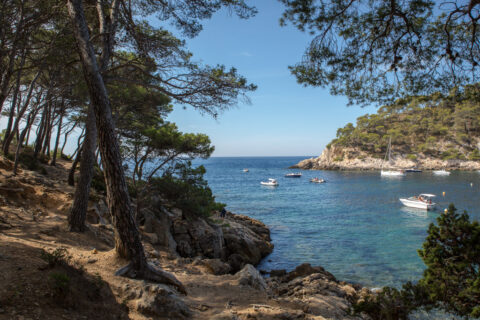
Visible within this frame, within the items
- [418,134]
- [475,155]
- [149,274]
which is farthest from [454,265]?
[418,134]

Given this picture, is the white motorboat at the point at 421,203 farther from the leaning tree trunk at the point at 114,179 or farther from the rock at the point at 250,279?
the leaning tree trunk at the point at 114,179

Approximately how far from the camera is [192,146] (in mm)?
12438

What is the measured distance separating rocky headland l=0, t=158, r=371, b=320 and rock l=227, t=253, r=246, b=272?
5cm

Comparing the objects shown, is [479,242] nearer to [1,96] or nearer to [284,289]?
[284,289]

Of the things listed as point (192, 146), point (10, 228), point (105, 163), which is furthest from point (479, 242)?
point (192, 146)

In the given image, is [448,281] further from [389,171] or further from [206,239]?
[389,171]

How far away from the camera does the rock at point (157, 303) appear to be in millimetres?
3676

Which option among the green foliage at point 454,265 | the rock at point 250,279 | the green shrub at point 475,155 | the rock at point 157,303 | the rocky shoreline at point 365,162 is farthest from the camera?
the rocky shoreline at point 365,162

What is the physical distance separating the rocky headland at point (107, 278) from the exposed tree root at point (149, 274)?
0.15 meters

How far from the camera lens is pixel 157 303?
12.4 feet

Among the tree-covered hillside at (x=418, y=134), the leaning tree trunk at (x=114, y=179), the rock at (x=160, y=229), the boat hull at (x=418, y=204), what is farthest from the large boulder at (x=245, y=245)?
the tree-covered hillside at (x=418, y=134)

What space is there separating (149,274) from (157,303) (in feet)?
2.58

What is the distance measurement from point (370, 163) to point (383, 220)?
59473mm

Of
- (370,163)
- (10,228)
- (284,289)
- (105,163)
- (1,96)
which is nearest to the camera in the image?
(105,163)
